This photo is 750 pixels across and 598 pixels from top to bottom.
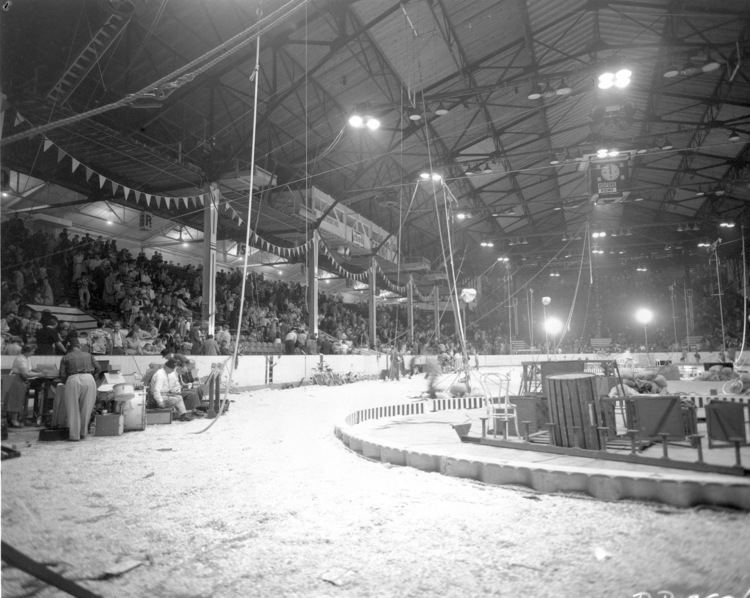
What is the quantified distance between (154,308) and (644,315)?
1368 inches

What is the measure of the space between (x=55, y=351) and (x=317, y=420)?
514 centimetres

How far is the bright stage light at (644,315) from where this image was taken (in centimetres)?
3675

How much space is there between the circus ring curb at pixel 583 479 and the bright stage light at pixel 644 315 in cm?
3732

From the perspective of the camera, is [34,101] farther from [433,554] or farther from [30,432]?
[433,554]

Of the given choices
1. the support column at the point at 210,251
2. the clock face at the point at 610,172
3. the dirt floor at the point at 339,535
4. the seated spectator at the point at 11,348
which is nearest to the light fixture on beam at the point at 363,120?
the support column at the point at 210,251

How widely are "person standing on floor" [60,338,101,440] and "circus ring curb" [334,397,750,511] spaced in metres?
3.94

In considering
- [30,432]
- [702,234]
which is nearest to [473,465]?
[30,432]

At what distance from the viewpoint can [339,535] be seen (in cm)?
297

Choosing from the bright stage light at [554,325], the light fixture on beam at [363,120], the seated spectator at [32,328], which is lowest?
the seated spectator at [32,328]

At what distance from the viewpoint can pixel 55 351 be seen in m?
9.12

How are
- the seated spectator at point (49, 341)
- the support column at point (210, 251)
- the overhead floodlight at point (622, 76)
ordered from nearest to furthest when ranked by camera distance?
the seated spectator at point (49, 341) → the overhead floodlight at point (622, 76) → the support column at point (210, 251)

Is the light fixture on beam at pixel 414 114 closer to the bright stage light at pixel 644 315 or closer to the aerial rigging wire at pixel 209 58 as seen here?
the aerial rigging wire at pixel 209 58

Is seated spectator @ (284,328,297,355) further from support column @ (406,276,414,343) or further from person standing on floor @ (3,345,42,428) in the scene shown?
support column @ (406,276,414,343)

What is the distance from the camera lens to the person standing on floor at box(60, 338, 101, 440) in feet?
20.9
